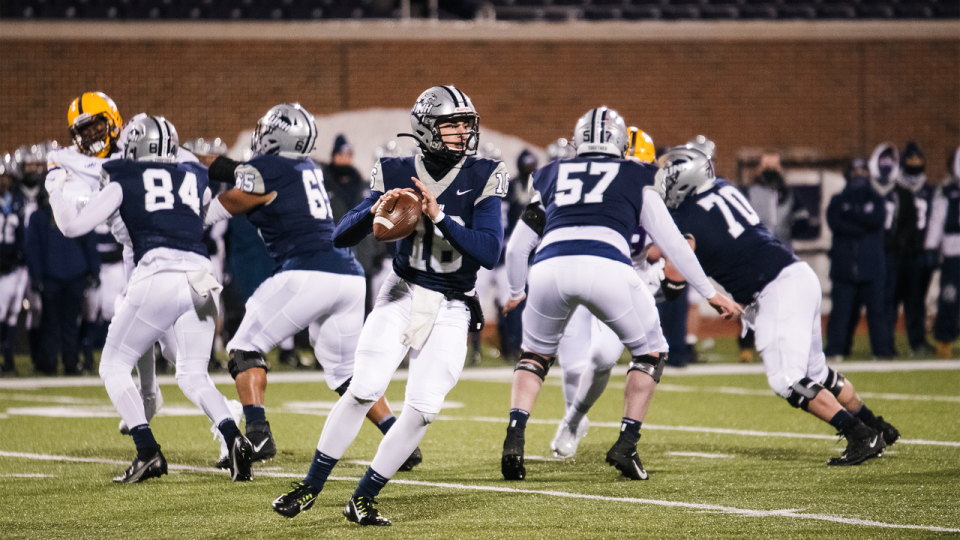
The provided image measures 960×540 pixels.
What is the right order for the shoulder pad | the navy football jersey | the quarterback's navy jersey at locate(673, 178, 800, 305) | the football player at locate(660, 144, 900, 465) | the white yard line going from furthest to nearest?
the quarterback's navy jersey at locate(673, 178, 800, 305)
the shoulder pad
the football player at locate(660, 144, 900, 465)
the navy football jersey
the white yard line

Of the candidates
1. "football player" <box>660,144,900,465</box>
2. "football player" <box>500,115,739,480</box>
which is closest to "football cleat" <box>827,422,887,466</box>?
"football player" <box>660,144,900,465</box>

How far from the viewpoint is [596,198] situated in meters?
5.78

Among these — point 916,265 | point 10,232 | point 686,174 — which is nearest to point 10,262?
point 10,232

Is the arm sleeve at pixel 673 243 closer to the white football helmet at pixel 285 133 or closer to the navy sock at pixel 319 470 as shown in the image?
the white football helmet at pixel 285 133

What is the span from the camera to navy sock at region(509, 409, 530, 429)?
587 cm

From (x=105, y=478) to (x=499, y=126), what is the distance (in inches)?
440

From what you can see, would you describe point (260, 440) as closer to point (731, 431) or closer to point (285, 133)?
point (285, 133)

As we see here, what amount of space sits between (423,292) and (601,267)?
1173mm

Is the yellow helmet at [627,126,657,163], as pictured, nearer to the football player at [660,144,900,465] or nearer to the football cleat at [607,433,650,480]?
the football player at [660,144,900,465]

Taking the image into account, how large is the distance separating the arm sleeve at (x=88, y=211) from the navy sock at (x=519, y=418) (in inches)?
86.3

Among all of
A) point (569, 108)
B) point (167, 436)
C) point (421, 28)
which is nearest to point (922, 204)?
point (569, 108)

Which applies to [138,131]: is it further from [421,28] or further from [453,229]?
[421,28]

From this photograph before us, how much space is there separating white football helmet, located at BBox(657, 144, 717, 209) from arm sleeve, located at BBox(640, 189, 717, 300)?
1.75ft

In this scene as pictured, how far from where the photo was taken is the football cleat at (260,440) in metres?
6.06
